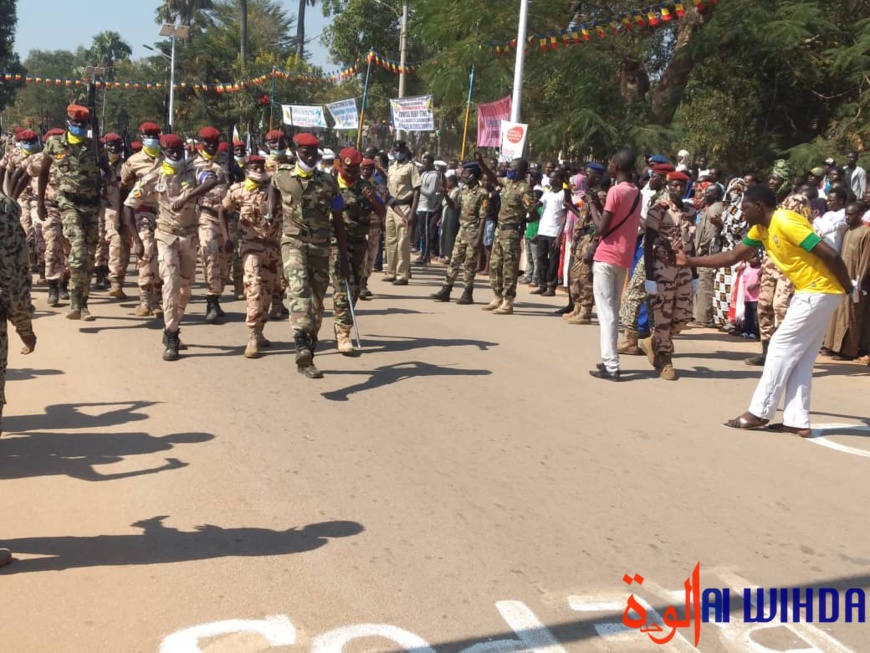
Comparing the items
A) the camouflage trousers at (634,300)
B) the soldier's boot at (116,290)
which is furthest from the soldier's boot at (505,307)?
the soldier's boot at (116,290)

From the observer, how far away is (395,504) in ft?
16.9

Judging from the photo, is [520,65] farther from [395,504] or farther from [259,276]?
[395,504]

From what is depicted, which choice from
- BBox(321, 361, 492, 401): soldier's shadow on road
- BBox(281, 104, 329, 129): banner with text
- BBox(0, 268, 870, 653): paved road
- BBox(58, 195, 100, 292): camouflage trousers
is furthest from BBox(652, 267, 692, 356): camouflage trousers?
BBox(281, 104, 329, 129): banner with text

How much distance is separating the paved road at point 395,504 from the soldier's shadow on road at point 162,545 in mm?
15

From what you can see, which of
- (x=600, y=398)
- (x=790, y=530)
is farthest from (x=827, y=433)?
(x=790, y=530)

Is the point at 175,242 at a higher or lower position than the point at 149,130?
lower

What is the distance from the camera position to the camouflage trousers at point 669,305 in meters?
8.77

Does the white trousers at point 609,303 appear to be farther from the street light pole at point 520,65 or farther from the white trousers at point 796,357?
the street light pole at point 520,65

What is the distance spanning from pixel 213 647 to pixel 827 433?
5.26 metres

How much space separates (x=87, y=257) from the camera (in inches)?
401

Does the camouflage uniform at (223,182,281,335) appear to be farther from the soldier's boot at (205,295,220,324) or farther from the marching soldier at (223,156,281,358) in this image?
the soldier's boot at (205,295,220,324)

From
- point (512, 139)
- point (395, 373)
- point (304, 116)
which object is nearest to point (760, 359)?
point (395, 373)

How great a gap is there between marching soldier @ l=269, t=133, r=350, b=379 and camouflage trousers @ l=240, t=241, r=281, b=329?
945mm

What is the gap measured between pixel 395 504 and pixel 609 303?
3901 mm
